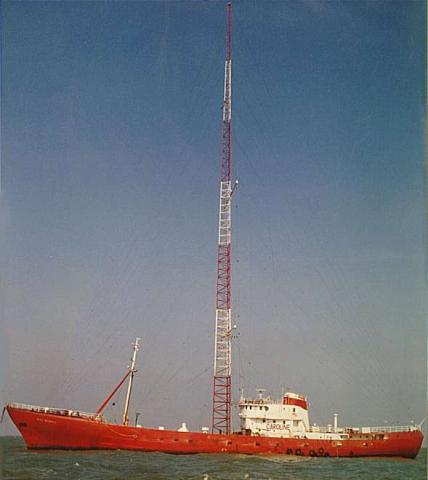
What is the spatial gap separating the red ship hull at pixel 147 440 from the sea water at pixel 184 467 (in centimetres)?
88

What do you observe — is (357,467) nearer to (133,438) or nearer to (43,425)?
(133,438)

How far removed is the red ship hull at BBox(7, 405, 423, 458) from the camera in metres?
42.0

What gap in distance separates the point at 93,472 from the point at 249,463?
34.9 ft

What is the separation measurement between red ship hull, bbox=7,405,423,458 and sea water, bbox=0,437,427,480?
0.88 metres

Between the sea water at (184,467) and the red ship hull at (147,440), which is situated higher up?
the red ship hull at (147,440)

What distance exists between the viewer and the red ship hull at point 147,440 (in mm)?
41969

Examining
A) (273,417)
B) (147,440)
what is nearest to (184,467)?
(147,440)

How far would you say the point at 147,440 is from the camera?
4325 centimetres

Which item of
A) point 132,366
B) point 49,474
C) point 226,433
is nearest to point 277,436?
point 226,433

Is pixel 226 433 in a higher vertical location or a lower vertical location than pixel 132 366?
lower

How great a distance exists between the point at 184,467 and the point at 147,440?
7.64 meters

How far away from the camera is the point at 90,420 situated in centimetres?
4303

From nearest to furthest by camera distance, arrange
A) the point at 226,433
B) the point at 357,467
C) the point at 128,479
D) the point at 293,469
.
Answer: the point at 128,479 → the point at 293,469 → the point at 357,467 → the point at 226,433

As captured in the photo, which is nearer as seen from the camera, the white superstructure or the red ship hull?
the red ship hull
